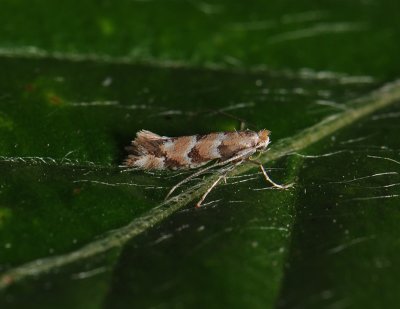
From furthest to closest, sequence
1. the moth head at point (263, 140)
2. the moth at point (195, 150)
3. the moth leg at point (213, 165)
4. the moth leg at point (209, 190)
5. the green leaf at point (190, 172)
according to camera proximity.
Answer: the moth head at point (263, 140) < the moth at point (195, 150) < the moth leg at point (213, 165) < the moth leg at point (209, 190) < the green leaf at point (190, 172)

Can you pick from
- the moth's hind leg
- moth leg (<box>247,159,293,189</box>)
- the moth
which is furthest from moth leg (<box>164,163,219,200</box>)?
moth leg (<box>247,159,293,189</box>)

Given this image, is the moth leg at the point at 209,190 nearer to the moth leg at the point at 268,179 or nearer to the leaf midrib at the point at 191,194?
the leaf midrib at the point at 191,194

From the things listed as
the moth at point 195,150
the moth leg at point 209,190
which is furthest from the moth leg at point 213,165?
the moth leg at point 209,190

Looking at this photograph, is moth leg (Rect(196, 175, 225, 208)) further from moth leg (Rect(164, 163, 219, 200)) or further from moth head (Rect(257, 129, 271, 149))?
moth head (Rect(257, 129, 271, 149))

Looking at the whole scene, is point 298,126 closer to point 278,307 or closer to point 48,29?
point 278,307

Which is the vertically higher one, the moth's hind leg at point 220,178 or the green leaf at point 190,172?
the green leaf at point 190,172

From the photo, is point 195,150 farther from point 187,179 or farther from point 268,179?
point 268,179

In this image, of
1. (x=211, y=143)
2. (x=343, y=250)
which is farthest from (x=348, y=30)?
(x=343, y=250)
